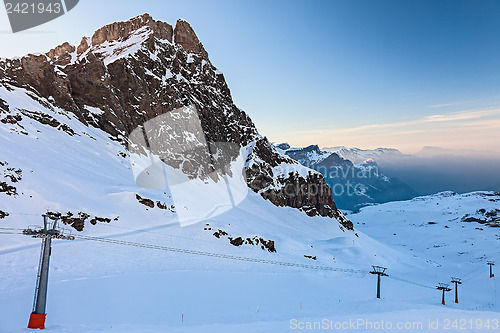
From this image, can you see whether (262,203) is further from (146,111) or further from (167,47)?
(167,47)

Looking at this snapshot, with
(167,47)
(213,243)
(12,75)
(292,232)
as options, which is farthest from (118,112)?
(292,232)

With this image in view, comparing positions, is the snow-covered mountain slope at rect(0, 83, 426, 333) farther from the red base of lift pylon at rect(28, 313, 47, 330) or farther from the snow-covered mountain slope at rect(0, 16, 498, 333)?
the red base of lift pylon at rect(28, 313, 47, 330)

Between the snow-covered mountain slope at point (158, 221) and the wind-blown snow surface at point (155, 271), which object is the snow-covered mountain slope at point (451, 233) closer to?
the snow-covered mountain slope at point (158, 221)

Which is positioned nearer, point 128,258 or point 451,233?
point 128,258

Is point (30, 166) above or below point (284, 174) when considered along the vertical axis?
below

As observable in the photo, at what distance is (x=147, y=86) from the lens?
80.3m

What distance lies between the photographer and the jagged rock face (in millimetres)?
64250

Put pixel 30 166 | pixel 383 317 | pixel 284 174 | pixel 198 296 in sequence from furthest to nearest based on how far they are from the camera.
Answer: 1. pixel 284 174
2. pixel 30 166
3. pixel 198 296
4. pixel 383 317

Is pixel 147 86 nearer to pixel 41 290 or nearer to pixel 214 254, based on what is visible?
pixel 214 254

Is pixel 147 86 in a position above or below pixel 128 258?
above

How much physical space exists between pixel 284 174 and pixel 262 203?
18.5 meters

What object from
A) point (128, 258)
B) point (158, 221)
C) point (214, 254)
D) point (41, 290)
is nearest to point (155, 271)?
point (128, 258)

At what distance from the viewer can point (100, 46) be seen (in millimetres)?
95062

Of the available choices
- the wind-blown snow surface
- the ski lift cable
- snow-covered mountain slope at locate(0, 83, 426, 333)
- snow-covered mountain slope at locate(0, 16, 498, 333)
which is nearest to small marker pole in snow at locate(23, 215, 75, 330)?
the wind-blown snow surface
